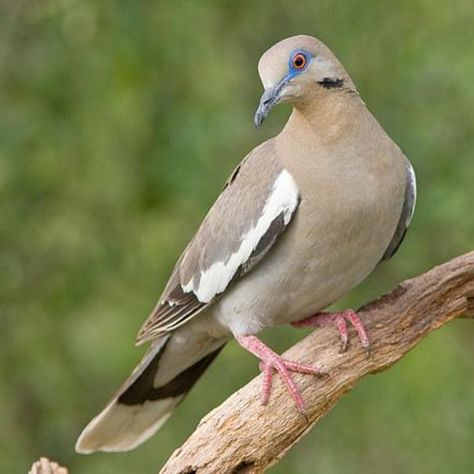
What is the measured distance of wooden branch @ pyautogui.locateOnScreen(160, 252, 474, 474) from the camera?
14.1ft

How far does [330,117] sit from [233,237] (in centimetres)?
53

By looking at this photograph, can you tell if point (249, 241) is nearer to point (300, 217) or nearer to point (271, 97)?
point (300, 217)

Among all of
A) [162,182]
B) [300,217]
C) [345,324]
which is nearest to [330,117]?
[300,217]

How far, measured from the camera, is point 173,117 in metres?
6.29

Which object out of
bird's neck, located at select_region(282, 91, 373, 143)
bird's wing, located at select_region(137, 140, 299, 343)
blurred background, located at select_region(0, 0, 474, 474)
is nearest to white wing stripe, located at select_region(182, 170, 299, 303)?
bird's wing, located at select_region(137, 140, 299, 343)

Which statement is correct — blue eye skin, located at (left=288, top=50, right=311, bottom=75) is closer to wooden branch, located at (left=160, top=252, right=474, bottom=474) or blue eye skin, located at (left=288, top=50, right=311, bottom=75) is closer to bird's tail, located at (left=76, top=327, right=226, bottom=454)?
wooden branch, located at (left=160, top=252, right=474, bottom=474)

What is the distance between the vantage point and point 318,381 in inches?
176

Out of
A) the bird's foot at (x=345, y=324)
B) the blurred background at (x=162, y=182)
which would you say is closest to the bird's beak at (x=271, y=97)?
the bird's foot at (x=345, y=324)

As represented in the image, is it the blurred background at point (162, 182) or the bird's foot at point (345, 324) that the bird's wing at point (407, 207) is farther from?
the blurred background at point (162, 182)

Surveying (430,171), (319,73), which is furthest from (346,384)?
(430,171)

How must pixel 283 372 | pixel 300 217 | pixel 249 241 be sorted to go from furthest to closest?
pixel 249 241, pixel 300 217, pixel 283 372

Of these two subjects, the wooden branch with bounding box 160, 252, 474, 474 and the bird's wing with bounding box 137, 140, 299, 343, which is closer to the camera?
the wooden branch with bounding box 160, 252, 474, 474

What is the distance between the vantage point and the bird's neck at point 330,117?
4.62m

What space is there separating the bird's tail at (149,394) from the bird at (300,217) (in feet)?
0.90
